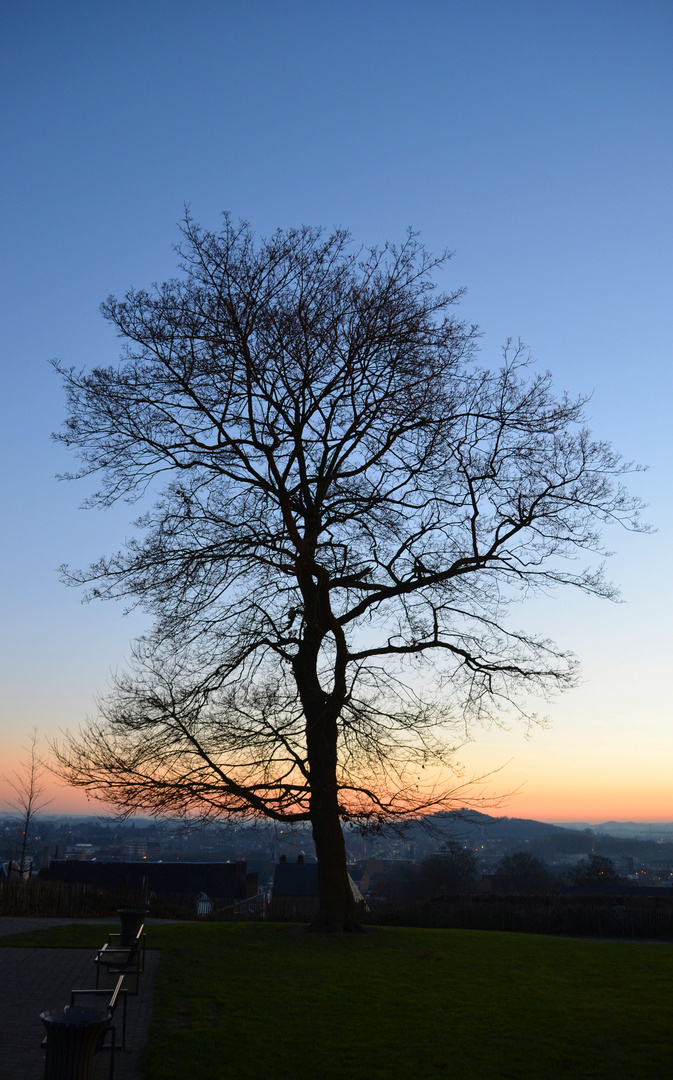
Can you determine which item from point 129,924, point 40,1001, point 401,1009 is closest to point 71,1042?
point 40,1001

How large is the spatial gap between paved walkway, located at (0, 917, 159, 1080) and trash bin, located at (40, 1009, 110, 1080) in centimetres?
131

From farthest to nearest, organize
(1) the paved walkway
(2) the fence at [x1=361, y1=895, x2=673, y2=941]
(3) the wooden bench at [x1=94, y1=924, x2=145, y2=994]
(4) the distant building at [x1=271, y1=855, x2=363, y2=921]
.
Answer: (4) the distant building at [x1=271, y1=855, x2=363, y2=921] < (2) the fence at [x1=361, y1=895, x2=673, y2=941] < (3) the wooden bench at [x1=94, y1=924, x2=145, y2=994] < (1) the paved walkway

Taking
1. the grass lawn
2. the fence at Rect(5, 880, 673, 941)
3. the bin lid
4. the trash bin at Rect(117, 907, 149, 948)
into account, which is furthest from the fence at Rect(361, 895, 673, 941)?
the bin lid

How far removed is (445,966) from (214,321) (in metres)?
11.2

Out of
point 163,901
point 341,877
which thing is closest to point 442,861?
point 163,901

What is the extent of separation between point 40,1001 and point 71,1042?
4440 millimetres

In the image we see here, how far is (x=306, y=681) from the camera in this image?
14.6 m

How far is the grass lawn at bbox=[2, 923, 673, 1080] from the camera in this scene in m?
6.92

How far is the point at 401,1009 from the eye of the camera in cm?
898

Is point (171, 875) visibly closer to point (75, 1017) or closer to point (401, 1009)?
point (401, 1009)

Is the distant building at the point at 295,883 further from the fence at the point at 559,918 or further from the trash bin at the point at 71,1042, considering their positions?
the trash bin at the point at 71,1042

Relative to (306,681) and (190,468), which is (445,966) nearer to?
(306,681)

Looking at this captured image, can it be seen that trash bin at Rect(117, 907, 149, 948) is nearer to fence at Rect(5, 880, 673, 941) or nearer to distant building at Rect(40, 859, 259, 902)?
fence at Rect(5, 880, 673, 941)

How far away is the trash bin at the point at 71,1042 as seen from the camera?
532 centimetres
